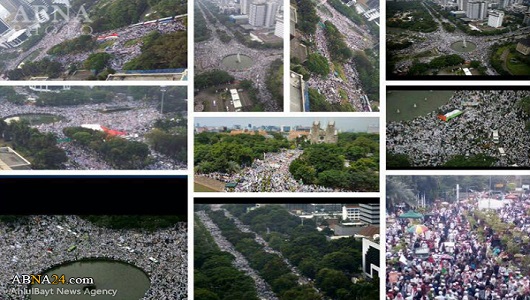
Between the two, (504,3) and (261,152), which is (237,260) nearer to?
(261,152)

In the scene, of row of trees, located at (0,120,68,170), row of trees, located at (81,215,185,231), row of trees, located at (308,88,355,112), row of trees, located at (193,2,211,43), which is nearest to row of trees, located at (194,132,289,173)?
row of trees, located at (308,88,355,112)

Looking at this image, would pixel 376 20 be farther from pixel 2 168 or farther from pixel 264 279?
pixel 2 168

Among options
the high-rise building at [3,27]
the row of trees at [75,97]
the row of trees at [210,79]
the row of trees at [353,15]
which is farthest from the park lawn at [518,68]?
the high-rise building at [3,27]

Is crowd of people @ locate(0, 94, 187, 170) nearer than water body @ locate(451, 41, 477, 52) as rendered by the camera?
Yes

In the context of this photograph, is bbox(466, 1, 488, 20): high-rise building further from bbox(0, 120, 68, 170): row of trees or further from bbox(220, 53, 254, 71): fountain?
bbox(0, 120, 68, 170): row of trees

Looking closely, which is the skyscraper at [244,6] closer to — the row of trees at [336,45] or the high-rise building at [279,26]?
the high-rise building at [279,26]
